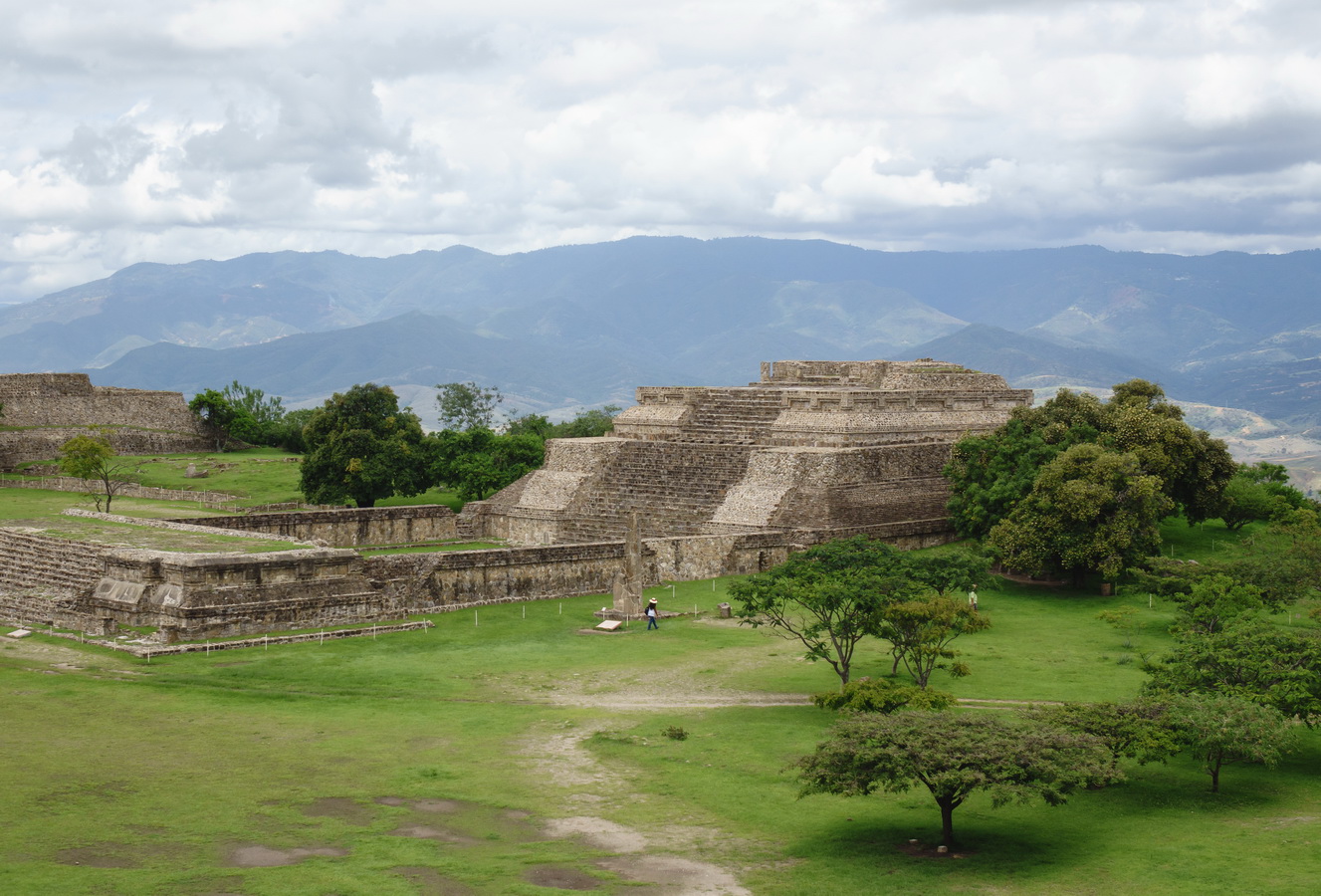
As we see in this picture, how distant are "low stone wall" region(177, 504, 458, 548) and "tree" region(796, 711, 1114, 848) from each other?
854 inches

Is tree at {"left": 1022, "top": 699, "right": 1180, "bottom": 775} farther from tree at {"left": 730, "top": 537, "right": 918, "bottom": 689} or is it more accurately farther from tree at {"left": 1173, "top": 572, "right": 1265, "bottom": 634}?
tree at {"left": 1173, "top": 572, "right": 1265, "bottom": 634}

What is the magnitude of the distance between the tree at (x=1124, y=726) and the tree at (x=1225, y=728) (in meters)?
0.25

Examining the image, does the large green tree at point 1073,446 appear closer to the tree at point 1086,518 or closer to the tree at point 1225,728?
the tree at point 1086,518

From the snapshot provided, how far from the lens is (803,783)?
20.1 meters

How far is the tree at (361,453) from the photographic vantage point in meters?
45.8

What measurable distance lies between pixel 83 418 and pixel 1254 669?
52.6 m

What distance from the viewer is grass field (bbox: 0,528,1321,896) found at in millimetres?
16453

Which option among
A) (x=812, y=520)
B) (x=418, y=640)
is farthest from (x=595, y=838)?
(x=812, y=520)

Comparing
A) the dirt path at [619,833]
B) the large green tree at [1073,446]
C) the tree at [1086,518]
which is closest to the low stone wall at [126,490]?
the large green tree at [1073,446]

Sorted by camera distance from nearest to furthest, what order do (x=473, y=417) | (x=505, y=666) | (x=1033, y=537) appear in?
(x=505, y=666) < (x=1033, y=537) < (x=473, y=417)

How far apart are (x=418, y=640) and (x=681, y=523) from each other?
13252 millimetres

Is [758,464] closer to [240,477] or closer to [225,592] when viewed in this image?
[225,592]

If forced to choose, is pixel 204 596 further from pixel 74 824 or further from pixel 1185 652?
pixel 1185 652

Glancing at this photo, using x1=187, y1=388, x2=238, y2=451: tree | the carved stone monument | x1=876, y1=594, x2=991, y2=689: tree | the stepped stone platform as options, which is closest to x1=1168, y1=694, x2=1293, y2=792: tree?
x1=876, y1=594, x2=991, y2=689: tree
